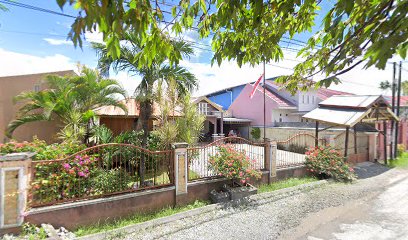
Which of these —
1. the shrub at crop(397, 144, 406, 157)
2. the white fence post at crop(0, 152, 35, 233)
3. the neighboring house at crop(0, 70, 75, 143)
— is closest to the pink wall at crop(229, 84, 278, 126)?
the shrub at crop(397, 144, 406, 157)

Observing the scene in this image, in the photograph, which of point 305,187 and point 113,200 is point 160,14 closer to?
point 113,200

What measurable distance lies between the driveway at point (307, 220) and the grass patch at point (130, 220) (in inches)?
13.8

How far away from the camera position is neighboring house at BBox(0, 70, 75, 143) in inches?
350

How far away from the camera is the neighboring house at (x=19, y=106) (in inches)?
350

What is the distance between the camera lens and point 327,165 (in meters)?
8.59

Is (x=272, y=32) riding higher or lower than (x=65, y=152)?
higher

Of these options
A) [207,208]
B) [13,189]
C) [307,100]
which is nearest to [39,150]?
[13,189]

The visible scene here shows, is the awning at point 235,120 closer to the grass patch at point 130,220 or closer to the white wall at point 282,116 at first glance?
the white wall at point 282,116

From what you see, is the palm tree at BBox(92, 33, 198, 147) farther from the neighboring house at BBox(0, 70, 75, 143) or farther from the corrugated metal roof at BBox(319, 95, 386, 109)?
the corrugated metal roof at BBox(319, 95, 386, 109)

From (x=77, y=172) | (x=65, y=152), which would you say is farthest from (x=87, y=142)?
(x=77, y=172)

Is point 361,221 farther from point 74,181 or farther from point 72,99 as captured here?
point 72,99

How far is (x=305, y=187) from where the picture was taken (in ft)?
25.0

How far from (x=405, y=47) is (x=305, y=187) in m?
6.86

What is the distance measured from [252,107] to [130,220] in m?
18.0
